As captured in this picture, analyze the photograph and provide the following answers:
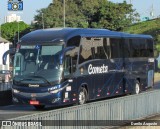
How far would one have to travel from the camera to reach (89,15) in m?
90.4

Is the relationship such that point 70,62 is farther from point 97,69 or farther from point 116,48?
point 116,48

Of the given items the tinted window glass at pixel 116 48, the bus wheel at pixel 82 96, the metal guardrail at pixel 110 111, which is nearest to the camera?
the metal guardrail at pixel 110 111

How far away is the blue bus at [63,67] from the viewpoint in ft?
61.6

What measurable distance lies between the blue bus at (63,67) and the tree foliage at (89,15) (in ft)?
193

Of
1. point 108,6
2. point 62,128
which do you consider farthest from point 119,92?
point 108,6

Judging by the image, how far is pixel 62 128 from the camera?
11.3m

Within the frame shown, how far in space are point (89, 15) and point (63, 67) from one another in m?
72.2

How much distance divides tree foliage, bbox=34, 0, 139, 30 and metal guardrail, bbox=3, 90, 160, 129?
6518 cm

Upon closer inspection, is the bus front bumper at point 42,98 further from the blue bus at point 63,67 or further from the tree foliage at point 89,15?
the tree foliage at point 89,15

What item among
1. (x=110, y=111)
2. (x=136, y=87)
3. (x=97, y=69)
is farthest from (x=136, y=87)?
(x=110, y=111)

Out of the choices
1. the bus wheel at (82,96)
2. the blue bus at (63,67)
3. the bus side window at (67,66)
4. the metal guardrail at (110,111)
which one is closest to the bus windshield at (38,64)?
the blue bus at (63,67)

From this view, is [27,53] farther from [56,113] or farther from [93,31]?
[56,113]

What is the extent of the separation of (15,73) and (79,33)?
3063 millimetres

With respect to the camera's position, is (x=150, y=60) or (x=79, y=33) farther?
(x=150, y=60)
